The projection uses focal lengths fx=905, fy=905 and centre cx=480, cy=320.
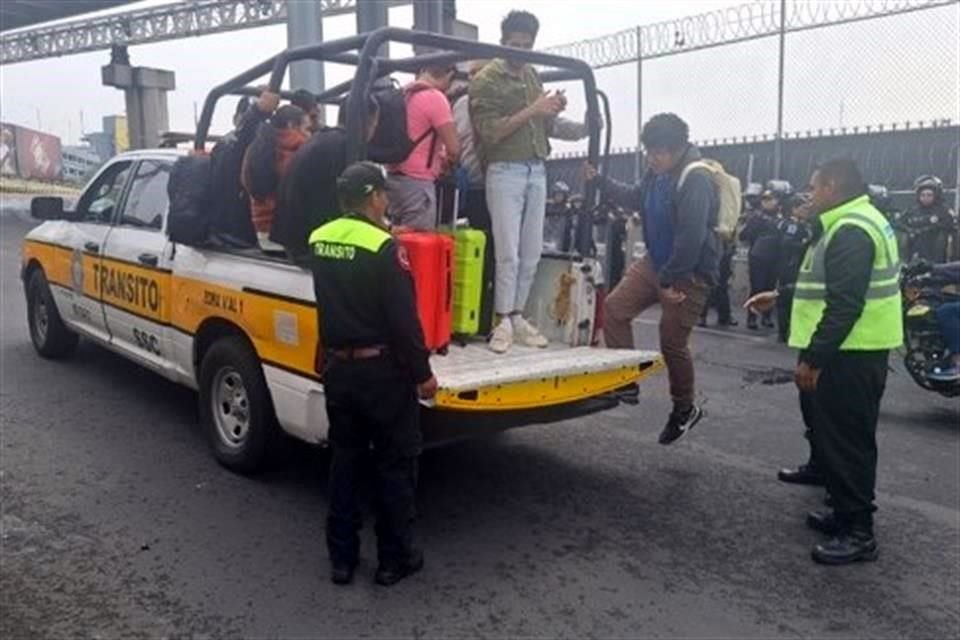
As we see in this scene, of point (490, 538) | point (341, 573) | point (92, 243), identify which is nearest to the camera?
point (341, 573)

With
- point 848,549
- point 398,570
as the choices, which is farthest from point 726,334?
point 398,570

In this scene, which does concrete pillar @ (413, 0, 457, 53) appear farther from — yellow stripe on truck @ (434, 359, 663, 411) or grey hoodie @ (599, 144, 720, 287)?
yellow stripe on truck @ (434, 359, 663, 411)

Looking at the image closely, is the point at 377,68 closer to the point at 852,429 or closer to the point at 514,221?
the point at 514,221

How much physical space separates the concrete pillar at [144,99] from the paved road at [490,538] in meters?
18.6

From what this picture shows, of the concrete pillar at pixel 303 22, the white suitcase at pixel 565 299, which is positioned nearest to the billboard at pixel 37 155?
the concrete pillar at pixel 303 22

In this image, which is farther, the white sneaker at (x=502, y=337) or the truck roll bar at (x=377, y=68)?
the white sneaker at (x=502, y=337)

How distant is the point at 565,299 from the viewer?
5266 mm

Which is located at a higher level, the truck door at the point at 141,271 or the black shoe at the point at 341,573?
the truck door at the point at 141,271

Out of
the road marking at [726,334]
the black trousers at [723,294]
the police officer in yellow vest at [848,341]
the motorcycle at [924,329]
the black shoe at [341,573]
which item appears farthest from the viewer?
the black trousers at [723,294]

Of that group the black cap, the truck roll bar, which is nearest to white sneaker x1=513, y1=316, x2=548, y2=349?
the truck roll bar

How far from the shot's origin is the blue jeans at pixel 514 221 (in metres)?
4.99

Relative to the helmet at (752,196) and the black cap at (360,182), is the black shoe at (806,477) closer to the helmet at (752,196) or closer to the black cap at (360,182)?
the black cap at (360,182)

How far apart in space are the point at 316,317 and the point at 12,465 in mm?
2229

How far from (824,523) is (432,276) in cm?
226
